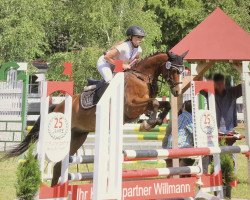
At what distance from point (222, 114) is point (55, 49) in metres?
22.3

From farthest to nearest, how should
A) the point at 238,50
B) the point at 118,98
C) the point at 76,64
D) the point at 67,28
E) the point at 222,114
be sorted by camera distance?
1. the point at 67,28
2. the point at 76,64
3. the point at 238,50
4. the point at 222,114
5. the point at 118,98

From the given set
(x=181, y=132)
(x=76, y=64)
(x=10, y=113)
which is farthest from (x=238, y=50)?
(x=76, y=64)

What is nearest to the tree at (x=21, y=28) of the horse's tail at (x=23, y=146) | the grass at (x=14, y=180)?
the grass at (x=14, y=180)

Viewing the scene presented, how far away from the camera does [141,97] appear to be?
6832 mm

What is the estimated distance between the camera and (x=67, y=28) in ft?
75.0

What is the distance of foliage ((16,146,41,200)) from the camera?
513 centimetres

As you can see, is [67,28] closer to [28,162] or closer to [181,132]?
[181,132]

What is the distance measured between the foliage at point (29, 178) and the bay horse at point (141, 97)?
1594mm

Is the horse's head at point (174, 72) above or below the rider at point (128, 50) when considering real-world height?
below

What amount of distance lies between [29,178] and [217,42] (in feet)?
14.5

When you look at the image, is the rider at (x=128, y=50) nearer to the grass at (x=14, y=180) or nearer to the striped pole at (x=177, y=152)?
the striped pole at (x=177, y=152)

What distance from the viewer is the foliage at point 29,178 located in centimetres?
513

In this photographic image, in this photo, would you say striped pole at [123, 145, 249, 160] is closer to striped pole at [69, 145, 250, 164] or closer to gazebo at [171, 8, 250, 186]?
striped pole at [69, 145, 250, 164]

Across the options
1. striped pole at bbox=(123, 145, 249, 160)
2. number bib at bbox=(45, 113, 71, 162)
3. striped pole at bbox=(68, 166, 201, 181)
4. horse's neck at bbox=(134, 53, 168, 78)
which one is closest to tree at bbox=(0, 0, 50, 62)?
horse's neck at bbox=(134, 53, 168, 78)
